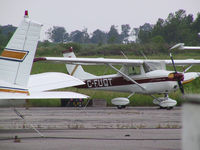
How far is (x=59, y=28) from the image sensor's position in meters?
83.2

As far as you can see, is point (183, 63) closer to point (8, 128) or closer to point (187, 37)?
point (8, 128)

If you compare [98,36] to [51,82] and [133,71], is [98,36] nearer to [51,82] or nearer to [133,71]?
[133,71]

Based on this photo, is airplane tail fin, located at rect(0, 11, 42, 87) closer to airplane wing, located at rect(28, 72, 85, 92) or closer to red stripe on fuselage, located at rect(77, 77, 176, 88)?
airplane wing, located at rect(28, 72, 85, 92)

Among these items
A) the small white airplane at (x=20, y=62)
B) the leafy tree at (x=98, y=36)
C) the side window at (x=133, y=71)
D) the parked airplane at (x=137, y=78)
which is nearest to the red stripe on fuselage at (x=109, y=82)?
the parked airplane at (x=137, y=78)

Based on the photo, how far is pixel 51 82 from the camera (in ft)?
32.4

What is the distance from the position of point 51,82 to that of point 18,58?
160 centimetres

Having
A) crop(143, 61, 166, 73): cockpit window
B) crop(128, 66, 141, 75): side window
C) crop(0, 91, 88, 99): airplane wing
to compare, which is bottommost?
crop(0, 91, 88, 99): airplane wing

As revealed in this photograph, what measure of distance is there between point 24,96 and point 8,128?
3254 mm

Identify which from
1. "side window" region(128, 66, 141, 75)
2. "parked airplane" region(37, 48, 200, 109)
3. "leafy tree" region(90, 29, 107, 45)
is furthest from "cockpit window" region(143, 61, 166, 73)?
"leafy tree" region(90, 29, 107, 45)

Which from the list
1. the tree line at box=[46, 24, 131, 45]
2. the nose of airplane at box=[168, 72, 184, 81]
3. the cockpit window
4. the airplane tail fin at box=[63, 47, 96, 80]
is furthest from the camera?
the tree line at box=[46, 24, 131, 45]

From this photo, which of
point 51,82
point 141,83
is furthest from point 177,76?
point 51,82

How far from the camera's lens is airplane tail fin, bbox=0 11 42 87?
8.39 m

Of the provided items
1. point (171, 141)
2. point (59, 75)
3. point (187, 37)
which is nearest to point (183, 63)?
point (59, 75)

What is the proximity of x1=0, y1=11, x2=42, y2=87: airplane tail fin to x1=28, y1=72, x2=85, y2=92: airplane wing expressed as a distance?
85cm
